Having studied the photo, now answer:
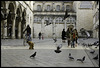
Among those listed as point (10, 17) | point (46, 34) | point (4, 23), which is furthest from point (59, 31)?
point (4, 23)

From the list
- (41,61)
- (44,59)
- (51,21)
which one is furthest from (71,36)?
(51,21)

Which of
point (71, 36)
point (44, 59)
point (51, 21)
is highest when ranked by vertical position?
point (51, 21)

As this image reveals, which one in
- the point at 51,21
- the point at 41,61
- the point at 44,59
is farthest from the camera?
the point at 51,21

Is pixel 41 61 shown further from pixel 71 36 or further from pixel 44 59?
pixel 71 36

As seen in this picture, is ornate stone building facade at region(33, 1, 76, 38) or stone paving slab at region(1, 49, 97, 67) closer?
stone paving slab at region(1, 49, 97, 67)

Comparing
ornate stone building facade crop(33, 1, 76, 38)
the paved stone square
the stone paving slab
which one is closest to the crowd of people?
the paved stone square

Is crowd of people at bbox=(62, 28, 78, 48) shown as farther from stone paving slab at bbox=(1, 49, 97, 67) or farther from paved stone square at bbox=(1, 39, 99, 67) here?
stone paving slab at bbox=(1, 49, 97, 67)

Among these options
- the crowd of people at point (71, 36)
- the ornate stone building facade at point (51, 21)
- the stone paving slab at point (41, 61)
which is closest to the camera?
the stone paving slab at point (41, 61)

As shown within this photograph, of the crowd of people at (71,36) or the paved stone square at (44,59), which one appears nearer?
the paved stone square at (44,59)

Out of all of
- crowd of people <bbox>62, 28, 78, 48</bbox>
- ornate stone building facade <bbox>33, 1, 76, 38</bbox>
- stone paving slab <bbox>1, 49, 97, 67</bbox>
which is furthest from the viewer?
ornate stone building facade <bbox>33, 1, 76, 38</bbox>

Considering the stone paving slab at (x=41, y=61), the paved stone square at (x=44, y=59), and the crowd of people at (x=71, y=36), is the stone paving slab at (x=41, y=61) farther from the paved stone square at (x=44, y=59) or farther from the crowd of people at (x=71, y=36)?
the crowd of people at (x=71, y=36)

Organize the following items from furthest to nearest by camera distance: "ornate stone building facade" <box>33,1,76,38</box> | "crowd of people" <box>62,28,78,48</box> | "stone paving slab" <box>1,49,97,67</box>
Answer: "ornate stone building facade" <box>33,1,76,38</box>, "crowd of people" <box>62,28,78,48</box>, "stone paving slab" <box>1,49,97,67</box>

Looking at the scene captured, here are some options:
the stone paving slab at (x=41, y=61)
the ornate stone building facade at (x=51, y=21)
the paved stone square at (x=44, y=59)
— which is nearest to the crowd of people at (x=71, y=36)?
the paved stone square at (x=44, y=59)

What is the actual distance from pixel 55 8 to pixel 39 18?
353 inches
